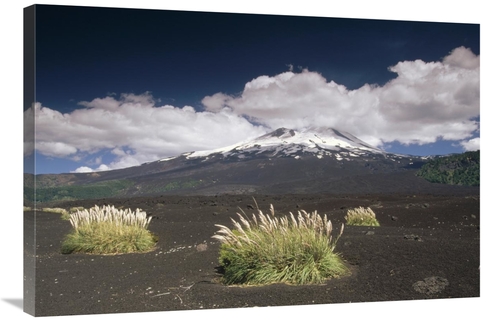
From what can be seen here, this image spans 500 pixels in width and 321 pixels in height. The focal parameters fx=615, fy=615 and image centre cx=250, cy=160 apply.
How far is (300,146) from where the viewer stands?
11.5 metres

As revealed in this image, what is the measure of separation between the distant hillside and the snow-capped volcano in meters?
1.11

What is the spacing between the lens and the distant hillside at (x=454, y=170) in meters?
11.7

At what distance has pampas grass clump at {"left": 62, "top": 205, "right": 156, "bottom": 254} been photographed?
35.7 feet

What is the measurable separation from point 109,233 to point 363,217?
15.9 feet

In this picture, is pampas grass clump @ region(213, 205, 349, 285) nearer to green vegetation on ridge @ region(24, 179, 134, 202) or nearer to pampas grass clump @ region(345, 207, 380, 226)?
green vegetation on ridge @ region(24, 179, 134, 202)

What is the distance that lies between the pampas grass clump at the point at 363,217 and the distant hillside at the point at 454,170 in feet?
4.27

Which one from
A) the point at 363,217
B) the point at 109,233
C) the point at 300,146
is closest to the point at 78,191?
the point at 109,233

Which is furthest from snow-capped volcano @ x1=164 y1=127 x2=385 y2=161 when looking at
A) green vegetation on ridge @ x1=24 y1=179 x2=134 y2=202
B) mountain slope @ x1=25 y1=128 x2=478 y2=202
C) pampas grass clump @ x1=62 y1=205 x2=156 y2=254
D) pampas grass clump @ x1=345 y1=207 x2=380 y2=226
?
pampas grass clump @ x1=62 y1=205 x2=156 y2=254

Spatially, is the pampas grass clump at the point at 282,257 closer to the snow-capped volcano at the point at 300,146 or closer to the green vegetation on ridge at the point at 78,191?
the snow-capped volcano at the point at 300,146

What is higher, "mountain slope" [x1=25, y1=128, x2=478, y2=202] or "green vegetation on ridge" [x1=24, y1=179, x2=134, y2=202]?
"mountain slope" [x1=25, y1=128, x2=478, y2=202]

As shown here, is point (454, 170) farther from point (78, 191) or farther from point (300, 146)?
point (78, 191)

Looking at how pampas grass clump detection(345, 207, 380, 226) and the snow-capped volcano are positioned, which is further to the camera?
pampas grass clump detection(345, 207, 380, 226)

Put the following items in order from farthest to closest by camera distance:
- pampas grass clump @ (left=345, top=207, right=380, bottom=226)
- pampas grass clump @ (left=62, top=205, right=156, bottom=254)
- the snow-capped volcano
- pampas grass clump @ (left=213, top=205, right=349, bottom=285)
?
1. pampas grass clump @ (left=345, top=207, right=380, bottom=226)
2. the snow-capped volcano
3. pampas grass clump @ (left=62, top=205, right=156, bottom=254)
4. pampas grass clump @ (left=213, top=205, right=349, bottom=285)

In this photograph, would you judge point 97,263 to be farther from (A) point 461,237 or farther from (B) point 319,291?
(A) point 461,237
